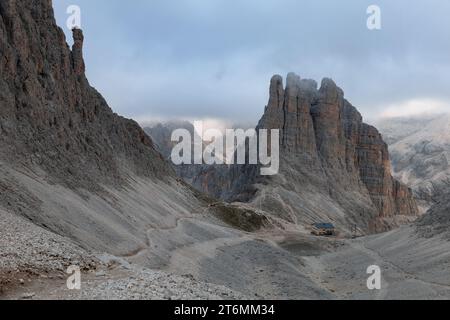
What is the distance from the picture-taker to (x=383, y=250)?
56.6 meters

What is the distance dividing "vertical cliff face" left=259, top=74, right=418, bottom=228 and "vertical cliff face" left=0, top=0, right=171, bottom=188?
7341cm

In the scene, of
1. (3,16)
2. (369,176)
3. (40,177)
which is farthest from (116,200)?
(369,176)

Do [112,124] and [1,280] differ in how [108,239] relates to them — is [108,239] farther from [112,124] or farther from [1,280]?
[112,124]

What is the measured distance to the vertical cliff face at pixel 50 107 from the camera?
52375 mm

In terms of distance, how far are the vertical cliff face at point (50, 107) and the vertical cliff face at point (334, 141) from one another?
73.4 meters

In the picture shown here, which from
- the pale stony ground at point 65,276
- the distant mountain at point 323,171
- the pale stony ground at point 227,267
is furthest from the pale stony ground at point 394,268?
the distant mountain at point 323,171

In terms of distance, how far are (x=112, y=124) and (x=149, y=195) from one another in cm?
1826

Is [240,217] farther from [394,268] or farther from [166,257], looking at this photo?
[166,257]

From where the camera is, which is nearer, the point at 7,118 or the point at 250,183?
the point at 7,118

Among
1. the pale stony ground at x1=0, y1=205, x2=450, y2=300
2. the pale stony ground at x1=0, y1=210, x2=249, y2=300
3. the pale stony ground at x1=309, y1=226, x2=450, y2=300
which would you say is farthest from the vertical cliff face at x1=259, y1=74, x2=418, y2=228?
the pale stony ground at x1=0, y1=210, x2=249, y2=300

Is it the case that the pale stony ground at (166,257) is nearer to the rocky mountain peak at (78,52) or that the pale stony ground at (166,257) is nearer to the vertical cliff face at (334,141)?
the rocky mountain peak at (78,52)

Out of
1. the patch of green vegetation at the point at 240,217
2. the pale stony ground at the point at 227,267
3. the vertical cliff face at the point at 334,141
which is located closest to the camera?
the pale stony ground at the point at 227,267
